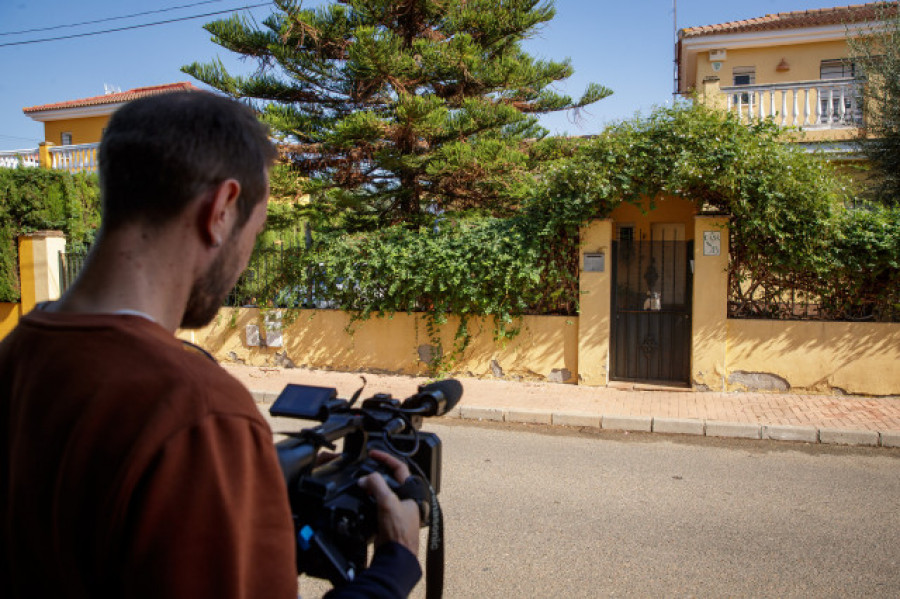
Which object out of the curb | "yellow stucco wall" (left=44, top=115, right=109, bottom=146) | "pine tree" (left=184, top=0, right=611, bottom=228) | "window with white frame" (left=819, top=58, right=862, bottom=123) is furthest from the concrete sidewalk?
"yellow stucco wall" (left=44, top=115, right=109, bottom=146)

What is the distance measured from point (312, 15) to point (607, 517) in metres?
10.7

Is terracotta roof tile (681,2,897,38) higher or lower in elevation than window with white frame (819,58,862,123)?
higher

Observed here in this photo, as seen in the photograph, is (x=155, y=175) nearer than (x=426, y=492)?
Yes

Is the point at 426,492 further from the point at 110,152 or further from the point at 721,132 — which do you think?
the point at 721,132

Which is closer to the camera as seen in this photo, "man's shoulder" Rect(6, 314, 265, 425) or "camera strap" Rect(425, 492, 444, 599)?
"man's shoulder" Rect(6, 314, 265, 425)

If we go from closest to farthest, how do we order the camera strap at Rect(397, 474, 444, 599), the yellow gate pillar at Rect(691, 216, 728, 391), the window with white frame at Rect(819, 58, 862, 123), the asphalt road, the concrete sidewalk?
1. the camera strap at Rect(397, 474, 444, 599)
2. the asphalt road
3. the concrete sidewalk
4. the yellow gate pillar at Rect(691, 216, 728, 391)
5. the window with white frame at Rect(819, 58, 862, 123)

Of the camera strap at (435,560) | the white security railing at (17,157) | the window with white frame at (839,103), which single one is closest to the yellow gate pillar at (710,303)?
the camera strap at (435,560)

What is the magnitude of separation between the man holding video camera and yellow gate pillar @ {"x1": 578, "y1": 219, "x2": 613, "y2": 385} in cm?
839

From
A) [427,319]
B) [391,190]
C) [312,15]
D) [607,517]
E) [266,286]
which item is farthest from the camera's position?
[391,190]

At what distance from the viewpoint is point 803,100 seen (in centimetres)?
1516

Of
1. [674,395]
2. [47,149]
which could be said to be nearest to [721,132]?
[674,395]

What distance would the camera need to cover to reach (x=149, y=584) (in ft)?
2.55

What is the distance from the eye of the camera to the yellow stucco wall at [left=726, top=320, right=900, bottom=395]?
8297 mm

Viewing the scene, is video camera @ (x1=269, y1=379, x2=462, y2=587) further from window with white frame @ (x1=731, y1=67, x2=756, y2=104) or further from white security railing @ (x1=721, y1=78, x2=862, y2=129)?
window with white frame @ (x1=731, y1=67, x2=756, y2=104)
